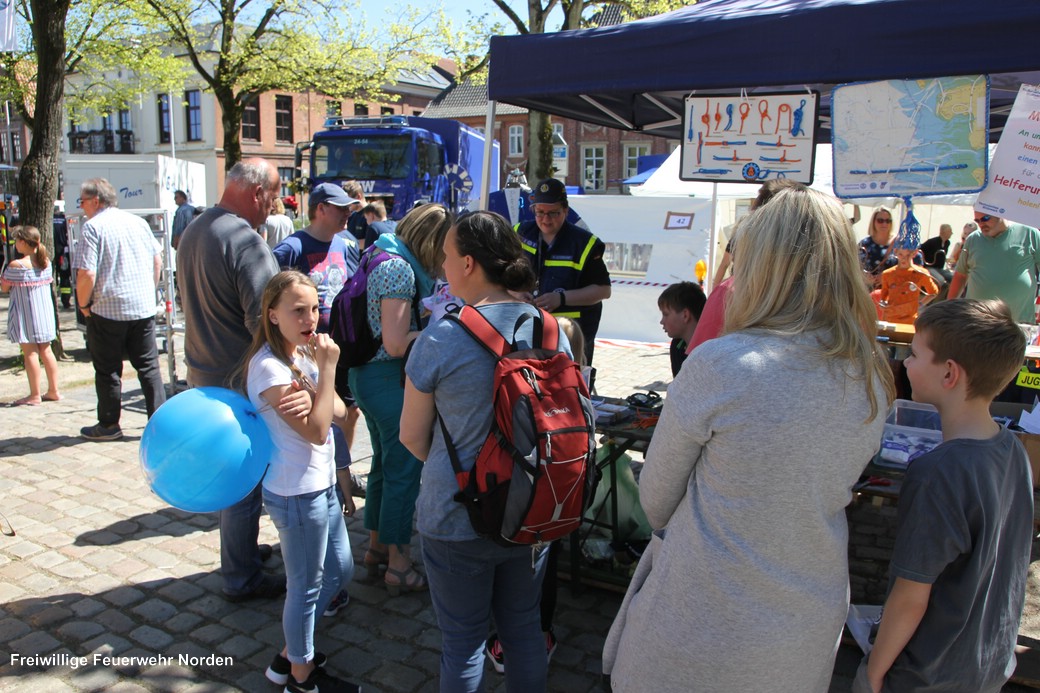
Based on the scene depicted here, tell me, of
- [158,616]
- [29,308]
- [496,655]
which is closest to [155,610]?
[158,616]

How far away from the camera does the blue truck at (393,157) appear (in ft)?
50.5

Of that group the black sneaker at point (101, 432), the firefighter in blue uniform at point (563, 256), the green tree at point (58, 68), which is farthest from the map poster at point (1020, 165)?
the green tree at point (58, 68)

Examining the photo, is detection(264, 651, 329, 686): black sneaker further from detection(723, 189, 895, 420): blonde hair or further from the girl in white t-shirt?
detection(723, 189, 895, 420): blonde hair

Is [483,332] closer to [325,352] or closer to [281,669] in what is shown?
[325,352]

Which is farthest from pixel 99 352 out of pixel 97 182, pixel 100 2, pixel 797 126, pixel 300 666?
pixel 100 2

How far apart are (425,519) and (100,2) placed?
61.4ft

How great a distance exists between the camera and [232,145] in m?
19.3

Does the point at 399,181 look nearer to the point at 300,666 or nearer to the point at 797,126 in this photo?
the point at 797,126

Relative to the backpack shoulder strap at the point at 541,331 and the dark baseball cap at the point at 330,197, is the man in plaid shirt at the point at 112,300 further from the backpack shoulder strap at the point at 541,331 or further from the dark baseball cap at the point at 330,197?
the backpack shoulder strap at the point at 541,331

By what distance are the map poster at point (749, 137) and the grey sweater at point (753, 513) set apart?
241cm

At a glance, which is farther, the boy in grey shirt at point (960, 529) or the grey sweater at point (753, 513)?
the boy in grey shirt at point (960, 529)

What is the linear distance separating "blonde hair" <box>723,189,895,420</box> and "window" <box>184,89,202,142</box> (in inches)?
1636

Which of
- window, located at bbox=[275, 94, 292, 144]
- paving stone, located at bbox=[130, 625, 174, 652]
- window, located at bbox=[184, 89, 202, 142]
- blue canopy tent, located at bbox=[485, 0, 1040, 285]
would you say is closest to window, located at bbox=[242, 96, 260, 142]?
window, located at bbox=[275, 94, 292, 144]

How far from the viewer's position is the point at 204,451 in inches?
96.5
